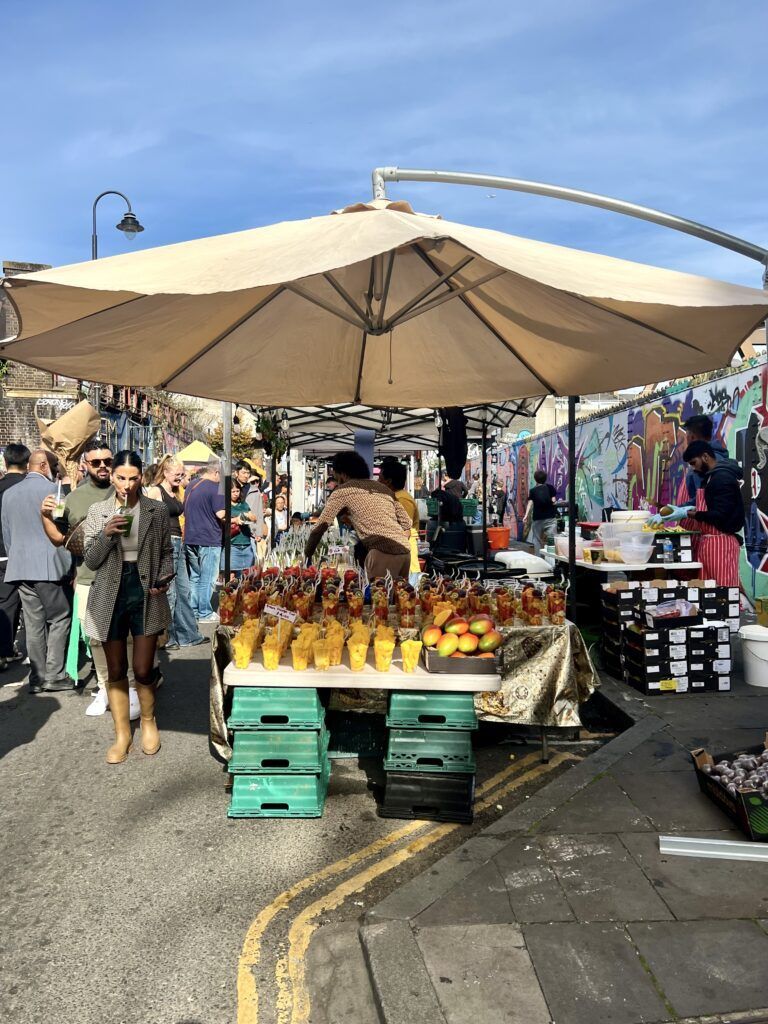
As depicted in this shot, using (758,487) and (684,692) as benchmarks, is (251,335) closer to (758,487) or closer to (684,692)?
(684,692)

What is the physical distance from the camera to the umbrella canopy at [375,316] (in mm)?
2758

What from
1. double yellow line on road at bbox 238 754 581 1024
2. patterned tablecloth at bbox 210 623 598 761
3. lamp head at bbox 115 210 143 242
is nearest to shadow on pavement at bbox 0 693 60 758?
patterned tablecloth at bbox 210 623 598 761

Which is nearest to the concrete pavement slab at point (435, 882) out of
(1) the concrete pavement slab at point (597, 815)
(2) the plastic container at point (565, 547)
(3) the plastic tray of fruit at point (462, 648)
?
(1) the concrete pavement slab at point (597, 815)

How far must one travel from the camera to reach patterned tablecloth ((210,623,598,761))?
182 inches

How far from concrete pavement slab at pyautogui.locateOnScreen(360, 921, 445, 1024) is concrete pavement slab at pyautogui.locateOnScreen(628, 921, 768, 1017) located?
2.78 feet

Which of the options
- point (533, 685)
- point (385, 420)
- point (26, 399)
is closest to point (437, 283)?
point (533, 685)

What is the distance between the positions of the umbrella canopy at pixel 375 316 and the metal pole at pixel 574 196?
2.13 m

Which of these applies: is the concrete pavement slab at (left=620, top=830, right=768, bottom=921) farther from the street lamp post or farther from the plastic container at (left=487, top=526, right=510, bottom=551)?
the street lamp post

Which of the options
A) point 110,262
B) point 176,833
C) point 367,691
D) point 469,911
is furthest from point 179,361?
point 469,911

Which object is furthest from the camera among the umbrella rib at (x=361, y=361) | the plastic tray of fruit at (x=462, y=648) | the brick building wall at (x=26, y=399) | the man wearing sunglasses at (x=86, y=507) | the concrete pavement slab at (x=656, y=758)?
the brick building wall at (x=26, y=399)

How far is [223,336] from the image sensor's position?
5203 mm

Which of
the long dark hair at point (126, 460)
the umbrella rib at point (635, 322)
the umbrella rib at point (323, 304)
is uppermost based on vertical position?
the umbrella rib at point (323, 304)

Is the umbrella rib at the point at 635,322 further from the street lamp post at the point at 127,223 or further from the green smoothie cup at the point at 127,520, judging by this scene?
the street lamp post at the point at 127,223

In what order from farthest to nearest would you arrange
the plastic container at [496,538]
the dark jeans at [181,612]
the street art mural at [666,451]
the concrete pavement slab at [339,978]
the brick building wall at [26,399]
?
the brick building wall at [26,399] < the plastic container at [496,538] < the street art mural at [666,451] < the dark jeans at [181,612] < the concrete pavement slab at [339,978]
